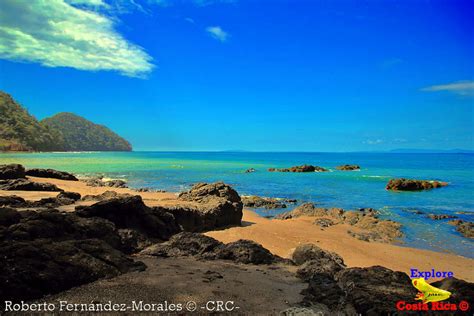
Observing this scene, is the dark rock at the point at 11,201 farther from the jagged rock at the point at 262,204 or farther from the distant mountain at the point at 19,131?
the distant mountain at the point at 19,131

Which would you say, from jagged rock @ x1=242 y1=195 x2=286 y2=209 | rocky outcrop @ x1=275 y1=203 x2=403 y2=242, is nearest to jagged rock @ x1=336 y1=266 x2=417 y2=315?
rocky outcrop @ x1=275 y1=203 x2=403 y2=242

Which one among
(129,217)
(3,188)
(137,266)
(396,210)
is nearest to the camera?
(137,266)

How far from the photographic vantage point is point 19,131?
125m

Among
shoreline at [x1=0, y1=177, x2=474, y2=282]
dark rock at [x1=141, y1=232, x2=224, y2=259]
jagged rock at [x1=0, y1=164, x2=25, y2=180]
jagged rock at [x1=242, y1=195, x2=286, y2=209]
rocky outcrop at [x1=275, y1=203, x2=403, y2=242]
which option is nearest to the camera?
dark rock at [x1=141, y1=232, x2=224, y2=259]

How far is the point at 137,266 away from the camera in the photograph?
4.83 meters

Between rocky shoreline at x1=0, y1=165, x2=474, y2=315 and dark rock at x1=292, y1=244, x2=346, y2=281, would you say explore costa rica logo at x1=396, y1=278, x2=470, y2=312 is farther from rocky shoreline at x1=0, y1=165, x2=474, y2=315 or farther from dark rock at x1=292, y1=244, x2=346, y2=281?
dark rock at x1=292, y1=244, x2=346, y2=281

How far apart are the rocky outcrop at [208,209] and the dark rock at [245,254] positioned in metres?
3.63

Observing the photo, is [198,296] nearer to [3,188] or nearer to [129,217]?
[129,217]

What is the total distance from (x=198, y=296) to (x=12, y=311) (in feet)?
6.66

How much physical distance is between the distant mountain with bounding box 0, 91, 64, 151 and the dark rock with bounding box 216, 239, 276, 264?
131348 millimetres

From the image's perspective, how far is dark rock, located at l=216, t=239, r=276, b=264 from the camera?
6047mm

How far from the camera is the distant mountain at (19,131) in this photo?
385ft

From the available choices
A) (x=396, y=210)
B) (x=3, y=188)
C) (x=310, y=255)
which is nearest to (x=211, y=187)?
(x=310, y=255)

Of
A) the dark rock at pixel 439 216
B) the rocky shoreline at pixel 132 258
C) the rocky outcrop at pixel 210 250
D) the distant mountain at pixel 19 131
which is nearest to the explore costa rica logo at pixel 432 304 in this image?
the rocky shoreline at pixel 132 258
